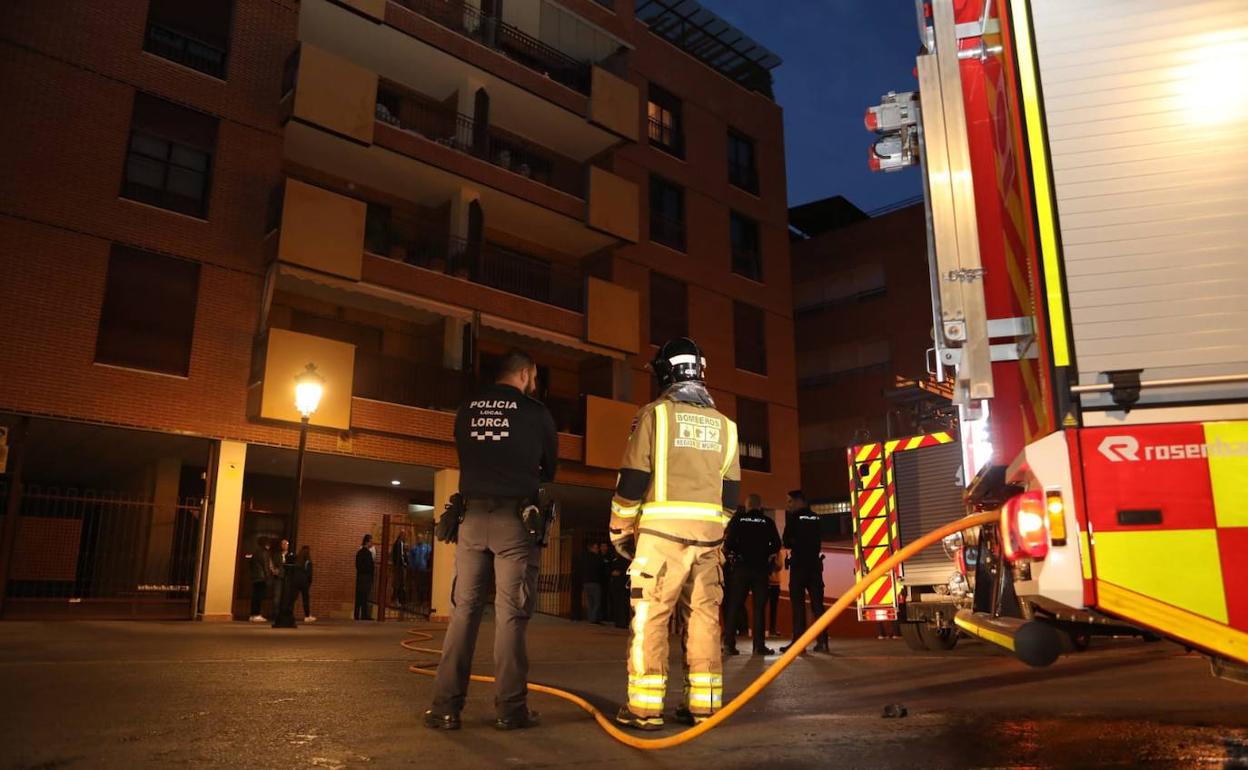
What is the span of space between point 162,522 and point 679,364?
1659 centimetres

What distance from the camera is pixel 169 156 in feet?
55.4

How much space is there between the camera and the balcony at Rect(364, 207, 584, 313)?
65.5 ft

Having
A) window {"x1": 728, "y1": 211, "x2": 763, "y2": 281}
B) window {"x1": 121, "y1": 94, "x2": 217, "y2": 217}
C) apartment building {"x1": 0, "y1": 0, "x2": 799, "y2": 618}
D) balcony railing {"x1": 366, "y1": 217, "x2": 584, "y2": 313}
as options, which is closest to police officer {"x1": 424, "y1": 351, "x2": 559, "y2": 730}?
apartment building {"x1": 0, "y1": 0, "x2": 799, "y2": 618}

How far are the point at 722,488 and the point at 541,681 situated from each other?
2.51 meters

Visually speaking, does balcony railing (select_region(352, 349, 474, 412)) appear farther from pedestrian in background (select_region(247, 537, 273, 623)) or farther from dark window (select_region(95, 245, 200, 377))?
pedestrian in background (select_region(247, 537, 273, 623))

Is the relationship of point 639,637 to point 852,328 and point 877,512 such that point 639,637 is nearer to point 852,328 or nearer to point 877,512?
point 877,512

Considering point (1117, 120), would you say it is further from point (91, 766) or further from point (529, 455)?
point (91, 766)

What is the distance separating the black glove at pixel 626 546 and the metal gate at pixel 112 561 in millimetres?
13304

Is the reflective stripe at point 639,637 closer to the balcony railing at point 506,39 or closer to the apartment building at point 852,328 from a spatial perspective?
the balcony railing at point 506,39

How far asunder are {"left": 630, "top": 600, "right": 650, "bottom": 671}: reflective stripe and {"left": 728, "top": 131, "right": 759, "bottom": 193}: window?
2461cm

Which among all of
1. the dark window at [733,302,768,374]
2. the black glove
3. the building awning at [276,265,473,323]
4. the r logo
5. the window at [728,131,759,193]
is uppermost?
the window at [728,131,759,193]

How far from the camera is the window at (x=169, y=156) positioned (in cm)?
1658

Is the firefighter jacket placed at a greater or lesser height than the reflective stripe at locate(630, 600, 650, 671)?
greater

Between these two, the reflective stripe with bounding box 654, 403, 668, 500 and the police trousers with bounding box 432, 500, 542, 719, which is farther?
the reflective stripe with bounding box 654, 403, 668, 500
